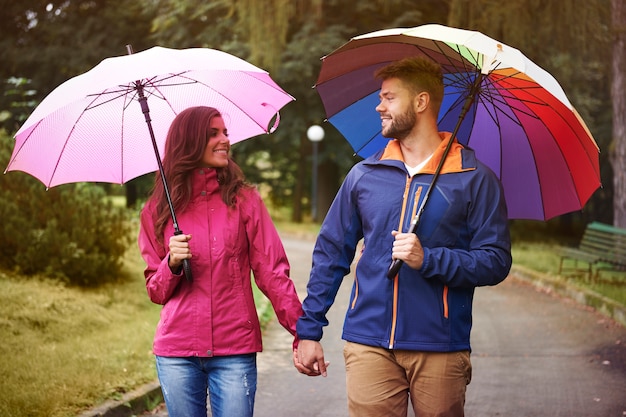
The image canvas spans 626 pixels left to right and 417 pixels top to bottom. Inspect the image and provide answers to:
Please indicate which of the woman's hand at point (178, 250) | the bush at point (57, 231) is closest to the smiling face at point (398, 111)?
the woman's hand at point (178, 250)

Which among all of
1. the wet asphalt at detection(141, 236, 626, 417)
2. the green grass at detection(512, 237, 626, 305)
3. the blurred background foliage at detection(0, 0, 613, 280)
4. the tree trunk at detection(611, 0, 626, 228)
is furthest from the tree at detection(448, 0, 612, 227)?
the wet asphalt at detection(141, 236, 626, 417)

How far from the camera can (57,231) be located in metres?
10.4

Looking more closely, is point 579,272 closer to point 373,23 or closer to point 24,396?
point 24,396

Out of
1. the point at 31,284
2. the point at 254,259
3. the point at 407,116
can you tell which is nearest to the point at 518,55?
the point at 407,116

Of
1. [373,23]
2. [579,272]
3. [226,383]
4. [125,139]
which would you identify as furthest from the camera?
[373,23]

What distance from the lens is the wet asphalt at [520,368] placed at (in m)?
6.68

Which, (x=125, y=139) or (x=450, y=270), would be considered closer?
(x=450, y=270)

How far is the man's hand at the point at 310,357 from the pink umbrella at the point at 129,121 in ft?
3.85

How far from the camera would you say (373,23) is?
25188mm

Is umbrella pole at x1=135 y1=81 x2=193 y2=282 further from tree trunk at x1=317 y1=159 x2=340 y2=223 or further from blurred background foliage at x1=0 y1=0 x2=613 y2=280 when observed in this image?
tree trunk at x1=317 y1=159 x2=340 y2=223

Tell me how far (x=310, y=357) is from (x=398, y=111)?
1091mm

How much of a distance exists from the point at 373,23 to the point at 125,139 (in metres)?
21.4

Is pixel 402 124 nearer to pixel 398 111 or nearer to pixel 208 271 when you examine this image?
pixel 398 111

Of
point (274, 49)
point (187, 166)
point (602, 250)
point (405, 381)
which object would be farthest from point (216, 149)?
point (274, 49)
